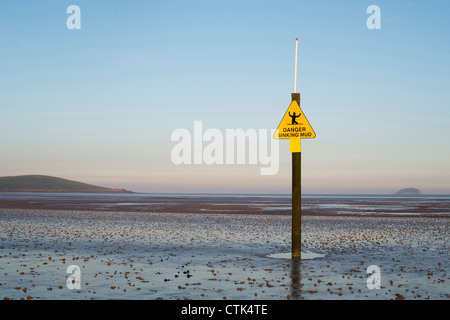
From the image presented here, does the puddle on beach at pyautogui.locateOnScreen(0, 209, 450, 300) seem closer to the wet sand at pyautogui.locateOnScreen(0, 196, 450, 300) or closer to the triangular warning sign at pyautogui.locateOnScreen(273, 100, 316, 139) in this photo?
the wet sand at pyautogui.locateOnScreen(0, 196, 450, 300)

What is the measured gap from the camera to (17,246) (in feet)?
67.2

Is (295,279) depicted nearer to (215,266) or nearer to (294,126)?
(215,266)

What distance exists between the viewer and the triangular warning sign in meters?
16.6

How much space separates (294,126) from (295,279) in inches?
230

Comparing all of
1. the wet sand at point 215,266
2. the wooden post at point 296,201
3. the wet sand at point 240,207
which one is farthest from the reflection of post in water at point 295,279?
the wet sand at point 240,207

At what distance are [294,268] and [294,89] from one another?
654 cm

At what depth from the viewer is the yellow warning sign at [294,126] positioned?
16.6m

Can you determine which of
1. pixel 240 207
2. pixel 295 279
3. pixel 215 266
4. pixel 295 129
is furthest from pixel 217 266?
pixel 240 207

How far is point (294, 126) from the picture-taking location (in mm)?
16688

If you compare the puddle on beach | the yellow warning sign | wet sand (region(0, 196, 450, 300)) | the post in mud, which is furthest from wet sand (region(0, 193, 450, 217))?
the yellow warning sign
